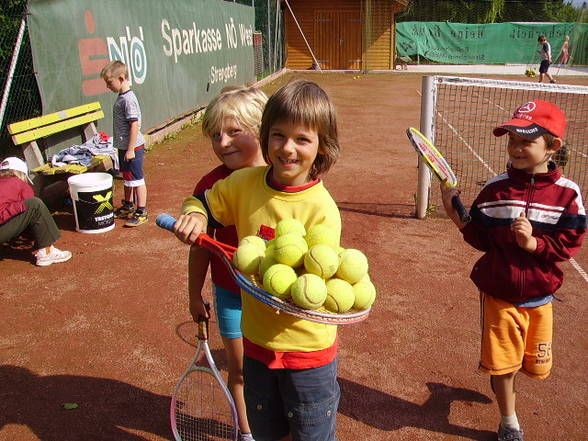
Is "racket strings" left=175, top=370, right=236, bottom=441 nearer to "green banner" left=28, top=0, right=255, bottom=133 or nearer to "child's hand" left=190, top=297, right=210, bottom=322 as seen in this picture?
"child's hand" left=190, top=297, right=210, bottom=322

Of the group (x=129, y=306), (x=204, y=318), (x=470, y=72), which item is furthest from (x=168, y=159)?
(x=470, y=72)

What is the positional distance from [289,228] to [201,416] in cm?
176

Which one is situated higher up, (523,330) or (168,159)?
(523,330)

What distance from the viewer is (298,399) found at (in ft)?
7.64

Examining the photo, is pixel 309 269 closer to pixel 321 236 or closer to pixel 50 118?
pixel 321 236

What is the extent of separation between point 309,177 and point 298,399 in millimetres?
925

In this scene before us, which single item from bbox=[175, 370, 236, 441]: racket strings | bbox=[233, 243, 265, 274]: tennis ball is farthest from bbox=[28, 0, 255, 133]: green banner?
bbox=[233, 243, 265, 274]: tennis ball

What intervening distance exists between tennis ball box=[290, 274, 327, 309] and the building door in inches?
1202

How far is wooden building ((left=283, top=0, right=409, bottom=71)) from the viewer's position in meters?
30.4

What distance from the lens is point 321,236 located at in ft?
6.68

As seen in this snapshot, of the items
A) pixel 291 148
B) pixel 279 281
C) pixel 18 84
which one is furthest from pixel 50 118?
pixel 279 281

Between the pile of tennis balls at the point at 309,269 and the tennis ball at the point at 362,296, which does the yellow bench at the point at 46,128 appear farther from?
the tennis ball at the point at 362,296

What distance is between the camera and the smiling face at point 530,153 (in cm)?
293

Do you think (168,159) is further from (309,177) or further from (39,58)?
(309,177)
